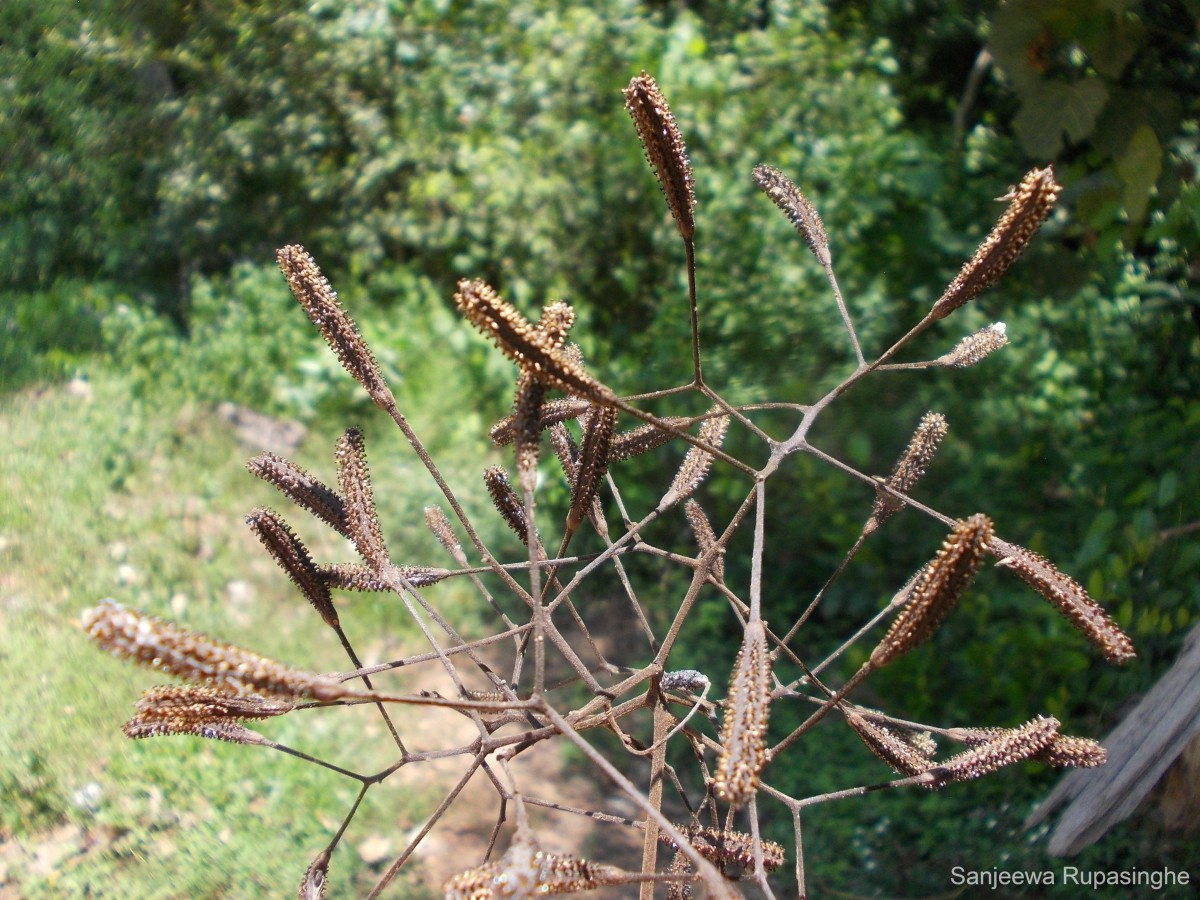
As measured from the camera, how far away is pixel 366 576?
1.07 m

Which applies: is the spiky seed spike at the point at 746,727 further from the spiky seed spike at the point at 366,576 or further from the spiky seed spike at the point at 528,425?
the spiky seed spike at the point at 366,576

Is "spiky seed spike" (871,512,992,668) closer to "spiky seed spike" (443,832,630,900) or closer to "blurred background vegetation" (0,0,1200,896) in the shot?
"spiky seed spike" (443,832,630,900)

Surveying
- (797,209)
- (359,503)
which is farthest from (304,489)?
(797,209)

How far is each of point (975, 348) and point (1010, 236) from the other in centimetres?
24

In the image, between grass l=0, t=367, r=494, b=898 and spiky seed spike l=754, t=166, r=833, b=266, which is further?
grass l=0, t=367, r=494, b=898

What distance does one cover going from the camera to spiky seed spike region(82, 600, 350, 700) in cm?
63

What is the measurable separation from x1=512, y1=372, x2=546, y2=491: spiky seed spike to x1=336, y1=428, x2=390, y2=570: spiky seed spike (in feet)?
0.84

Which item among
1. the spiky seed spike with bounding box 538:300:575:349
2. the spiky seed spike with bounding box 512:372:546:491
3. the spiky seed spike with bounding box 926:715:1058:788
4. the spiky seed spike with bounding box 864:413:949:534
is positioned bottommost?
the spiky seed spike with bounding box 926:715:1058:788

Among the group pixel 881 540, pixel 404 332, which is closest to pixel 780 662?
pixel 881 540

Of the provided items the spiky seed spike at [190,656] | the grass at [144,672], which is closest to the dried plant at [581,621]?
the spiky seed spike at [190,656]

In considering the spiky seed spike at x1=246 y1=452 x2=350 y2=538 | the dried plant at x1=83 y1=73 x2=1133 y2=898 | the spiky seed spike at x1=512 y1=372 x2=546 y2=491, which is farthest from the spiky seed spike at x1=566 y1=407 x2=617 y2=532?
the spiky seed spike at x1=246 y1=452 x2=350 y2=538

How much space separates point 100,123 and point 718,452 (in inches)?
167

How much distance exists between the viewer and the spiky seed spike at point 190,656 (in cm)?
63

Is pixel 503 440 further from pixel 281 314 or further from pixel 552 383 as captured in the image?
pixel 281 314
